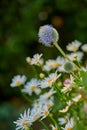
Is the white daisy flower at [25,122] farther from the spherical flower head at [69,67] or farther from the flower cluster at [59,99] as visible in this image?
the spherical flower head at [69,67]

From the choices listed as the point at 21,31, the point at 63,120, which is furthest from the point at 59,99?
the point at 21,31

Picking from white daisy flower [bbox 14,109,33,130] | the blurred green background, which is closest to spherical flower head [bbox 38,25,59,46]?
white daisy flower [bbox 14,109,33,130]

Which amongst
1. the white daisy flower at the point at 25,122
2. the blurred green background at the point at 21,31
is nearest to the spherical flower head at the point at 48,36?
the white daisy flower at the point at 25,122

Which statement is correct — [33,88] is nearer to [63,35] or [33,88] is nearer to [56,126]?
[56,126]

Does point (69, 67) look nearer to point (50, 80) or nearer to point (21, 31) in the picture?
point (50, 80)

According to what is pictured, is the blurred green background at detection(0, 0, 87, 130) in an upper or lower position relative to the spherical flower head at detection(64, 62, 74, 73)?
upper

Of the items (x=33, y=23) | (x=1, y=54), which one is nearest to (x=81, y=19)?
(x=33, y=23)

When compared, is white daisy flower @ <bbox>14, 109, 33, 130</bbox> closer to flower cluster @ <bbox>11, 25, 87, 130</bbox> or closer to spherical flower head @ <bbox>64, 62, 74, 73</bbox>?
flower cluster @ <bbox>11, 25, 87, 130</bbox>
